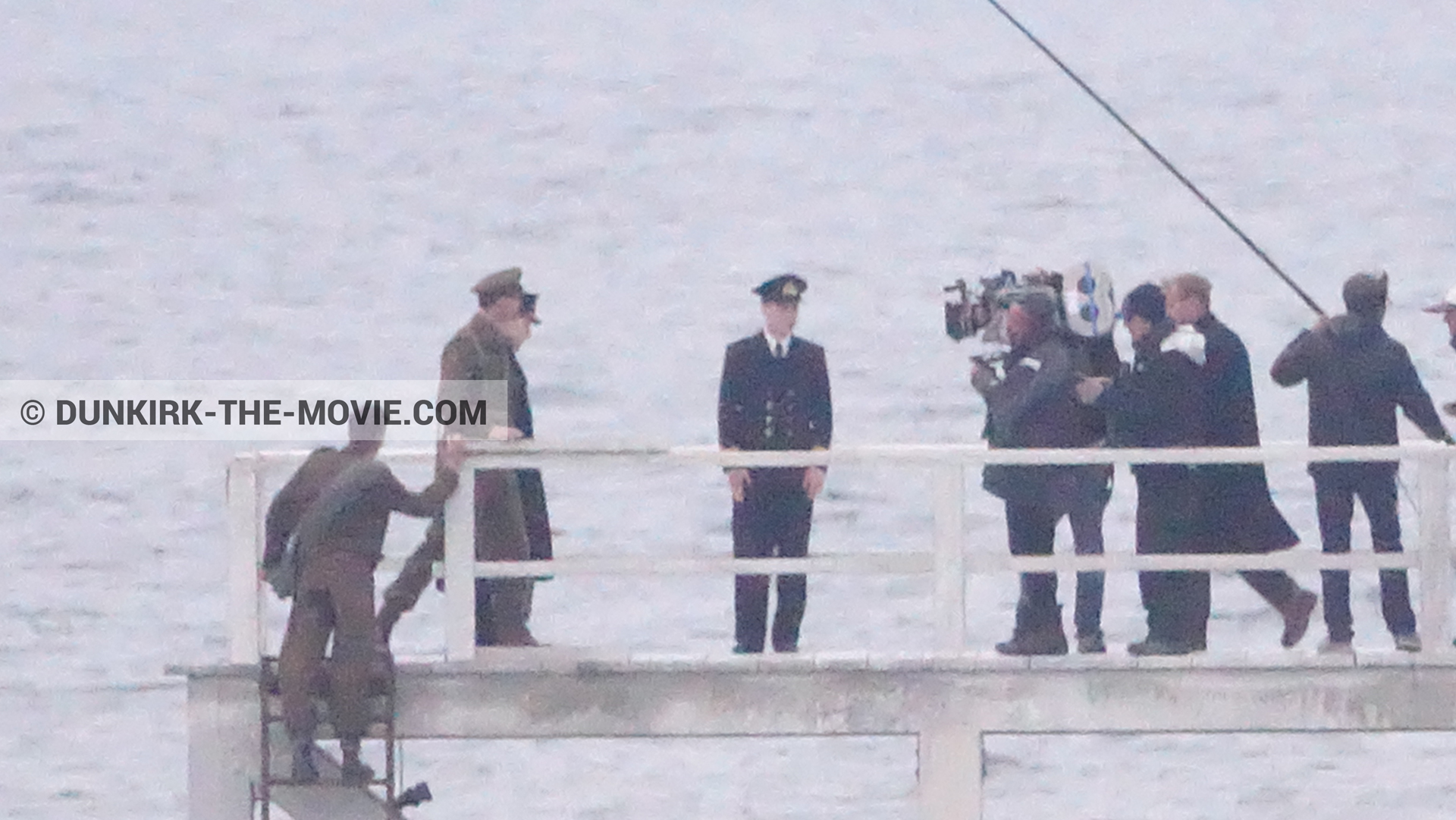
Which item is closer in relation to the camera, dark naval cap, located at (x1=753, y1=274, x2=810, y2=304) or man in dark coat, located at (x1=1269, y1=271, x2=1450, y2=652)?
man in dark coat, located at (x1=1269, y1=271, x2=1450, y2=652)

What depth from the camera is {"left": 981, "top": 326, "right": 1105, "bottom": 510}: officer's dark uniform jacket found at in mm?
13445

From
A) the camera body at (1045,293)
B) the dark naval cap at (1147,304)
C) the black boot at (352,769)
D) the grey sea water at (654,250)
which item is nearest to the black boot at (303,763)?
the black boot at (352,769)

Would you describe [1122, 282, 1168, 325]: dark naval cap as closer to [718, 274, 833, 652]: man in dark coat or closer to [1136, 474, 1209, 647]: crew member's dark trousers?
[1136, 474, 1209, 647]: crew member's dark trousers

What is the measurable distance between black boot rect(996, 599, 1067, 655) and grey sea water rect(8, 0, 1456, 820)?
7.58m

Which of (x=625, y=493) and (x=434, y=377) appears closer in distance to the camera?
(x=625, y=493)

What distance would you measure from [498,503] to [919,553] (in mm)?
1616

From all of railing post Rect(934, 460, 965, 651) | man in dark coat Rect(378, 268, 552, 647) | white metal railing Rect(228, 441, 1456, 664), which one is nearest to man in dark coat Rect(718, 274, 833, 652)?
white metal railing Rect(228, 441, 1456, 664)

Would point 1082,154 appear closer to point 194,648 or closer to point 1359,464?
point 194,648

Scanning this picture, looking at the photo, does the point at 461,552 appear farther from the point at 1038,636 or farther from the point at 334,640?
the point at 1038,636

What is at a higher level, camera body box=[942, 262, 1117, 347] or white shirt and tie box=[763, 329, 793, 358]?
camera body box=[942, 262, 1117, 347]

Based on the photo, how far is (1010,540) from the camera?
1408 centimetres

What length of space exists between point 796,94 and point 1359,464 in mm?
68531

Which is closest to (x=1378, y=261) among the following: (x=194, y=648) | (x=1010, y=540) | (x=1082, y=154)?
(x=1082, y=154)

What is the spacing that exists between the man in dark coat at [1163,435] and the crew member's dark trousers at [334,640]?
2814mm
